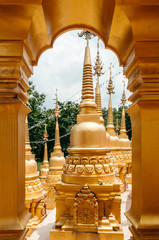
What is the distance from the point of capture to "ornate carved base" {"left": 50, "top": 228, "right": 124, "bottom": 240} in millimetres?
3596

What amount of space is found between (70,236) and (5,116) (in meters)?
2.84

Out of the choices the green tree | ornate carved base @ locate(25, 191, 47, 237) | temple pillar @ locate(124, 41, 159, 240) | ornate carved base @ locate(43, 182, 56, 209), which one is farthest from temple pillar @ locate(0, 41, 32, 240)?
the green tree

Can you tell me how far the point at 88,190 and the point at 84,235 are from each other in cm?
74

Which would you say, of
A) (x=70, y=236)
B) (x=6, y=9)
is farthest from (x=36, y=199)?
(x=6, y=9)

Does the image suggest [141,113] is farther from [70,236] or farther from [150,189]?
[70,236]

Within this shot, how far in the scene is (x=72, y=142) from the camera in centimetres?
436

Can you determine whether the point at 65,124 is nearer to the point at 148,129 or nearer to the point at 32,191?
the point at 32,191

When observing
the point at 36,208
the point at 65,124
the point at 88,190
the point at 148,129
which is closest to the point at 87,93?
the point at 88,190

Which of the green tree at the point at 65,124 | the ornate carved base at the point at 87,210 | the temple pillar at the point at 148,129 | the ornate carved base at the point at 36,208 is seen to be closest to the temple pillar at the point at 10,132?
the temple pillar at the point at 148,129

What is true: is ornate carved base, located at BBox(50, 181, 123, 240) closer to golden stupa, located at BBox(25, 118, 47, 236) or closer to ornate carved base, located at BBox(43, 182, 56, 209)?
golden stupa, located at BBox(25, 118, 47, 236)

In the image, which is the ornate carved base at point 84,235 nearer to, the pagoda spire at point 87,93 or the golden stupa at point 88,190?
the golden stupa at point 88,190

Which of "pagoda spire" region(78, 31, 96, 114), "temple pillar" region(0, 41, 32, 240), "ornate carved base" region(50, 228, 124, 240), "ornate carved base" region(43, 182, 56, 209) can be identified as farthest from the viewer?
"ornate carved base" region(43, 182, 56, 209)

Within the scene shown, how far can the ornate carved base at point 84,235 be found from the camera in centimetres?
360

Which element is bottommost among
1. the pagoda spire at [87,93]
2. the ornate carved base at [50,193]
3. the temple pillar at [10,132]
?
the ornate carved base at [50,193]
